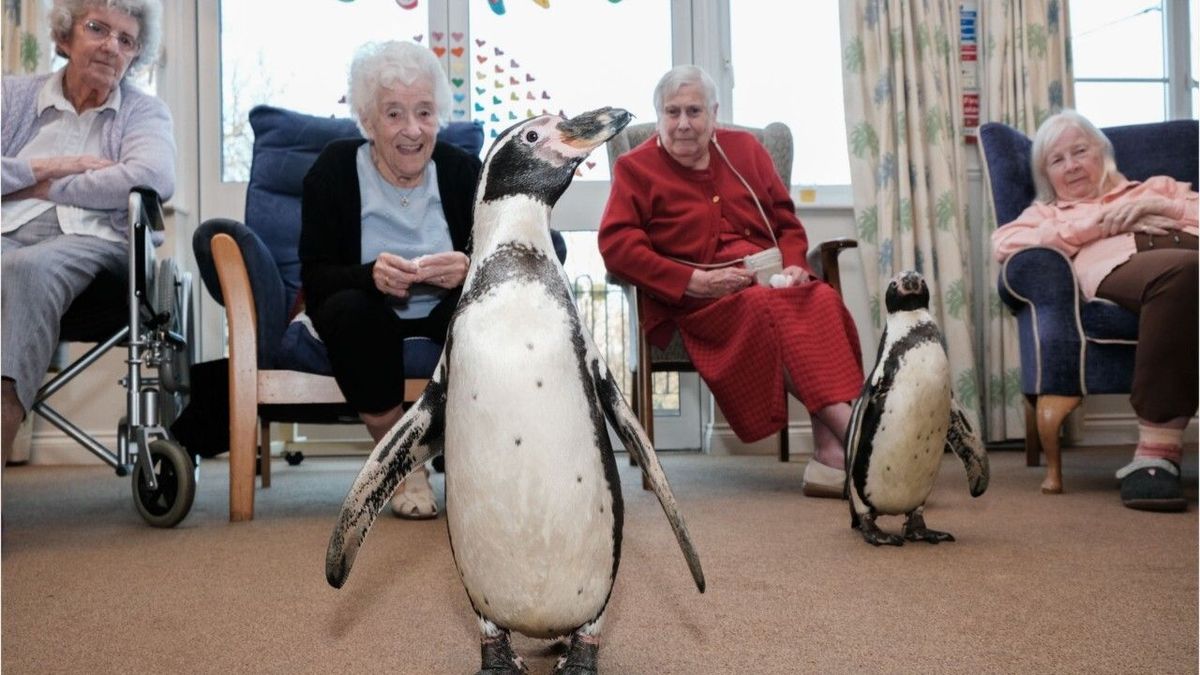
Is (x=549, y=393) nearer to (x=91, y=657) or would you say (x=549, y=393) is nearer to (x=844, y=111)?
(x=91, y=657)

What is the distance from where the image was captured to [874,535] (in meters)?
1.86

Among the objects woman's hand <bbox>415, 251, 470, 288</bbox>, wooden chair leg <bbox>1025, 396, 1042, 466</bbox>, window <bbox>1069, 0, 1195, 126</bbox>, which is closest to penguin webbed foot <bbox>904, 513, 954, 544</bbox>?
woman's hand <bbox>415, 251, 470, 288</bbox>

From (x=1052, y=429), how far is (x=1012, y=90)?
1.77 m

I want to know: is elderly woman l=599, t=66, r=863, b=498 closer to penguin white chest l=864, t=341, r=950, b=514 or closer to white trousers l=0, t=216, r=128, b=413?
penguin white chest l=864, t=341, r=950, b=514

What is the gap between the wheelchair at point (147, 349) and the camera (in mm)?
2166

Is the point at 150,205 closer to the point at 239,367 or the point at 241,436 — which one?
the point at 239,367

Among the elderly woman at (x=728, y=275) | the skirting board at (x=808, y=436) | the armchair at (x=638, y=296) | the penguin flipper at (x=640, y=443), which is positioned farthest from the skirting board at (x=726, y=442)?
the penguin flipper at (x=640, y=443)

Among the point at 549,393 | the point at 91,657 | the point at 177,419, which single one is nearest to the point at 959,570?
the point at 549,393

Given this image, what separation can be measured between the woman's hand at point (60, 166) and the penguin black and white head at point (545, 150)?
1.62 m

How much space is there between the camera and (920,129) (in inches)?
152

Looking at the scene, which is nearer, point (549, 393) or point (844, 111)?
point (549, 393)

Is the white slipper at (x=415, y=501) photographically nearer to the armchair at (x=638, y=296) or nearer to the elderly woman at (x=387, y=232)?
the elderly woman at (x=387, y=232)

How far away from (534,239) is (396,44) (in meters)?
1.43

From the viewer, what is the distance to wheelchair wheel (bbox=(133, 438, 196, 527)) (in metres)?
2.14
